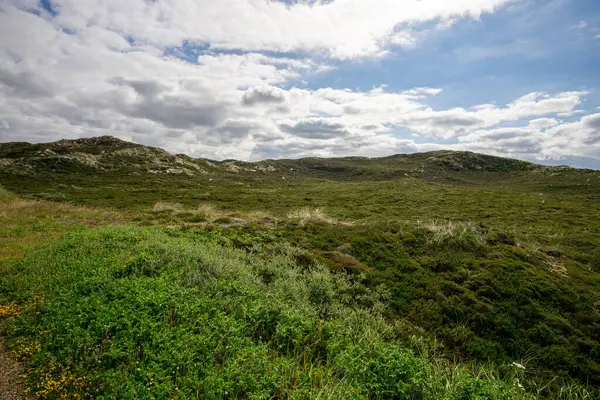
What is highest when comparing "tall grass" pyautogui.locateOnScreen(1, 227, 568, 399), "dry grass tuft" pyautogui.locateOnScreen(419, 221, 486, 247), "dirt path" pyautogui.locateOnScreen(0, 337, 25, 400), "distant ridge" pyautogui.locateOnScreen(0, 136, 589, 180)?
"distant ridge" pyautogui.locateOnScreen(0, 136, 589, 180)

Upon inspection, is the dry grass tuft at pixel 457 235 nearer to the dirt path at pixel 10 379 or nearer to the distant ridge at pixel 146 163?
the dirt path at pixel 10 379

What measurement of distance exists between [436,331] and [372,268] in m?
4.37

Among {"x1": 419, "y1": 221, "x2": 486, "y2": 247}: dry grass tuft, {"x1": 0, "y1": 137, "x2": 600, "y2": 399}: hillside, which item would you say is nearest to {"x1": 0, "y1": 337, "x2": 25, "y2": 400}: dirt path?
{"x1": 0, "y1": 137, "x2": 600, "y2": 399}: hillside

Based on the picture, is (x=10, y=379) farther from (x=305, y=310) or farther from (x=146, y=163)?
(x=146, y=163)

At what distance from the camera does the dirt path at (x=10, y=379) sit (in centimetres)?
535

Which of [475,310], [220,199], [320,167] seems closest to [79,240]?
[475,310]

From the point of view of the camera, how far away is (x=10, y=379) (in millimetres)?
5684

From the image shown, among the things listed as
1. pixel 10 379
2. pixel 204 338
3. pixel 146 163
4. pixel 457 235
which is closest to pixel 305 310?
pixel 204 338

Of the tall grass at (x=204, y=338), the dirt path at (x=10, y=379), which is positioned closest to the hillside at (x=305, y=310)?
the tall grass at (x=204, y=338)

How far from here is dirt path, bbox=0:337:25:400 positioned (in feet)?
17.6

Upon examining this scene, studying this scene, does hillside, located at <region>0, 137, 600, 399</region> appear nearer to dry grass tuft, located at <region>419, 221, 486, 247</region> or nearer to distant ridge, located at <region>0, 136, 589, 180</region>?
dry grass tuft, located at <region>419, 221, 486, 247</region>

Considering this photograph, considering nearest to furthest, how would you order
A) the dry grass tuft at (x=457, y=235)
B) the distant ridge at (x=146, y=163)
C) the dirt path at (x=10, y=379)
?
the dirt path at (x=10, y=379) → the dry grass tuft at (x=457, y=235) → the distant ridge at (x=146, y=163)

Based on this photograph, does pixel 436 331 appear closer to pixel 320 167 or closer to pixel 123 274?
pixel 123 274

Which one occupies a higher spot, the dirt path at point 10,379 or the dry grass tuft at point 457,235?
the dry grass tuft at point 457,235
